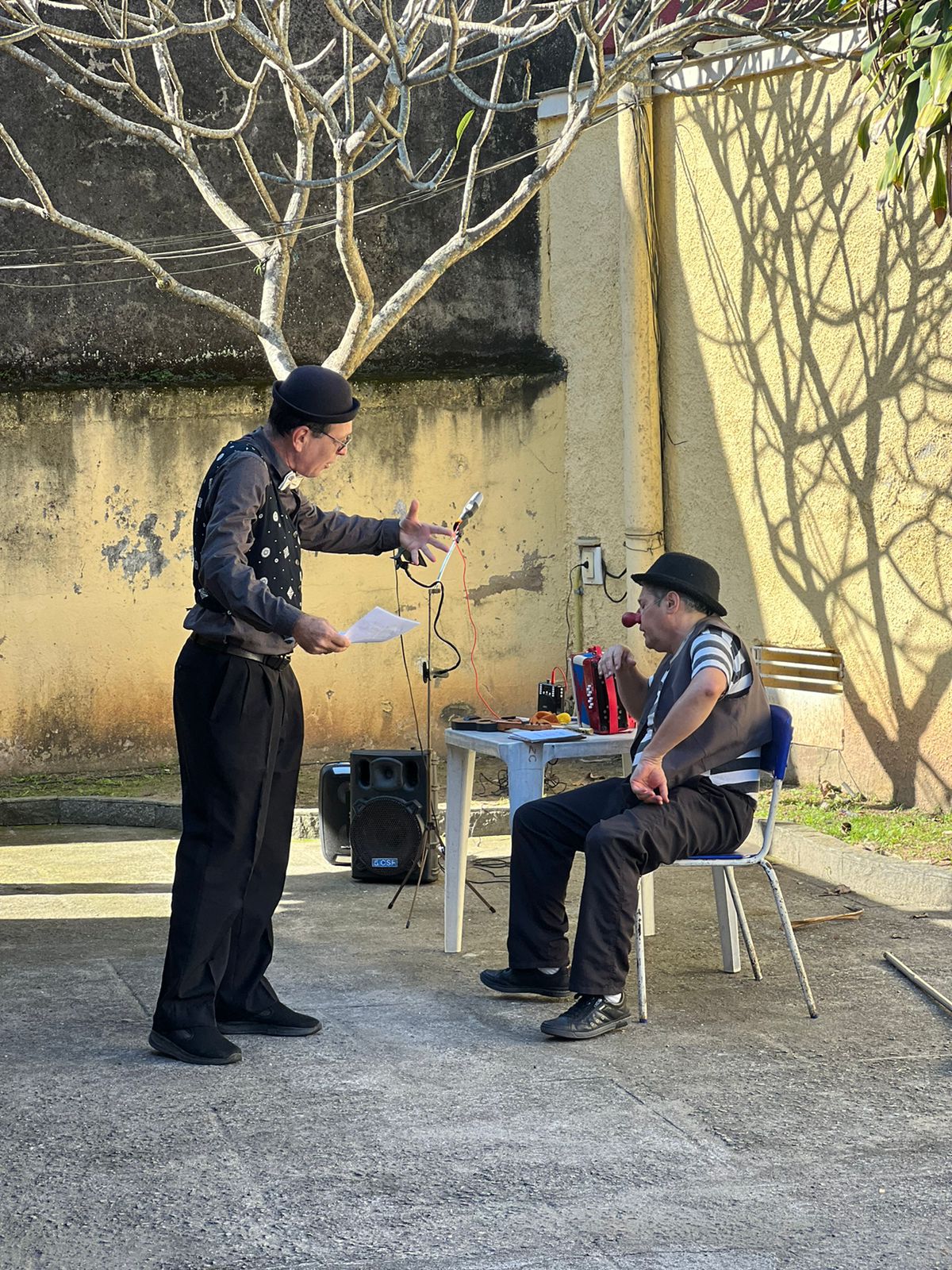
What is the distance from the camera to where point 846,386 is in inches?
350

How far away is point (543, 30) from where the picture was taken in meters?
7.84

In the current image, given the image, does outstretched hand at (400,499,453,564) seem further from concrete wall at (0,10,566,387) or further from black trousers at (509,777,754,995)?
concrete wall at (0,10,566,387)

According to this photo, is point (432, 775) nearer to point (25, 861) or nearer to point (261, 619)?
point (25, 861)

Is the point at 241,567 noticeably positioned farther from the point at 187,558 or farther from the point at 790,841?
the point at 187,558

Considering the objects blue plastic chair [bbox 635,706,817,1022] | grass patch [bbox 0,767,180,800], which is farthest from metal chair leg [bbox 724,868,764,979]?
grass patch [bbox 0,767,180,800]

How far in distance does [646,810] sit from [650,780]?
115 mm

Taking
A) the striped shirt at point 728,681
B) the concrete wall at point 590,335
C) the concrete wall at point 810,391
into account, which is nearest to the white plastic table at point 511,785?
the striped shirt at point 728,681

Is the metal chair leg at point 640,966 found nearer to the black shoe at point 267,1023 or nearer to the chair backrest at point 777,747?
the chair backrest at point 777,747

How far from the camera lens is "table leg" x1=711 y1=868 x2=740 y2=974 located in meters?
5.75

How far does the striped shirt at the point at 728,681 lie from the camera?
5.20 meters

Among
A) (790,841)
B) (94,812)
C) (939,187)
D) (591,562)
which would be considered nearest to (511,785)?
(790,841)

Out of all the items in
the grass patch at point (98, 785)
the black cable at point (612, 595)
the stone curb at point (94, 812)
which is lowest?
the stone curb at point (94, 812)

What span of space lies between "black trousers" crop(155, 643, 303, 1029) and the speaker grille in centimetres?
268

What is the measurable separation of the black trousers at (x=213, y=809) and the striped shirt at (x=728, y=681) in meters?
1.27
